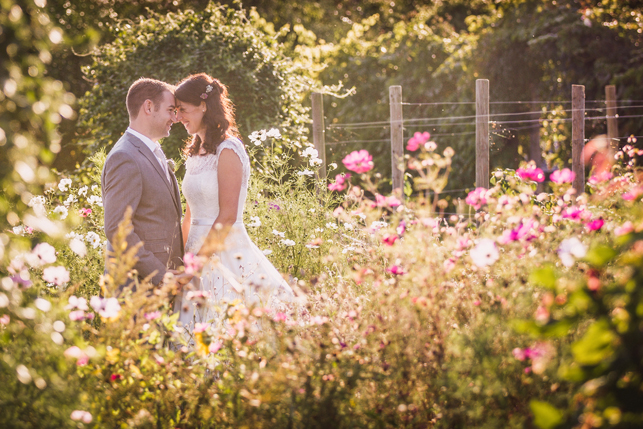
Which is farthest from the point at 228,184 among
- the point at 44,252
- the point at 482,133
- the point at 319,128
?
the point at 482,133

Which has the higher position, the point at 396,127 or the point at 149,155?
the point at 396,127

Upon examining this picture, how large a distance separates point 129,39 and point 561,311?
5.96 meters

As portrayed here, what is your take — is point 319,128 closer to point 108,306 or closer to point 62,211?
point 62,211

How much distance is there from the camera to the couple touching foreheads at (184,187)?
242 centimetres

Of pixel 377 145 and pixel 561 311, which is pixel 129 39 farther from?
pixel 561 311

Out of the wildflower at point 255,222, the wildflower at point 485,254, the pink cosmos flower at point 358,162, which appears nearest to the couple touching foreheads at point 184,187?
the wildflower at point 255,222

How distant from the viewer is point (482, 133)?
16.9 ft

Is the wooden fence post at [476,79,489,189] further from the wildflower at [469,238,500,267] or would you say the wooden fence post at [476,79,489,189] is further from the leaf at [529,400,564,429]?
the leaf at [529,400,564,429]

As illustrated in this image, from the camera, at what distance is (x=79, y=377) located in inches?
63.1

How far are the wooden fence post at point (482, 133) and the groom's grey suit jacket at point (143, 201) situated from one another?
350cm

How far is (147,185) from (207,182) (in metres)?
0.39

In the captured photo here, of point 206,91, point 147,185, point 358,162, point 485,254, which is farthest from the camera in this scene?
point 206,91

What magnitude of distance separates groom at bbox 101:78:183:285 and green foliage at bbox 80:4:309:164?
3.02 metres

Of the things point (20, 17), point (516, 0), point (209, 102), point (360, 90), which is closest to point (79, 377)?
point (20, 17)
